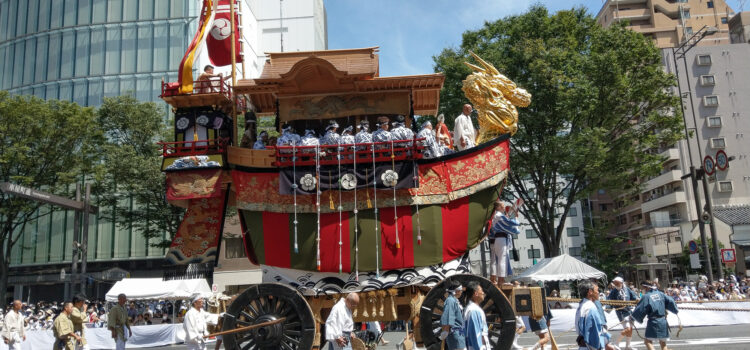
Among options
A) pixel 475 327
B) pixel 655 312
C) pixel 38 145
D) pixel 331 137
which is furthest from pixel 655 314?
pixel 38 145

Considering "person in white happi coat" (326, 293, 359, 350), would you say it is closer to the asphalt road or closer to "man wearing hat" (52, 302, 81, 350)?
the asphalt road

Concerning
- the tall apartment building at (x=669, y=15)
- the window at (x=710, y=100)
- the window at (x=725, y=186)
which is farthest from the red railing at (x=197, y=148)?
the tall apartment building at (x=669, y=15)

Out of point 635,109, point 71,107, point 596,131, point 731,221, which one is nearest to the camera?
point 596,131

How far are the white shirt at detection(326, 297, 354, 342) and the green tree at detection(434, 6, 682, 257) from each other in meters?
13.3

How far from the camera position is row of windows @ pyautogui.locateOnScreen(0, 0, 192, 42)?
133 ft

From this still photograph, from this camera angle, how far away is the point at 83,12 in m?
41.2

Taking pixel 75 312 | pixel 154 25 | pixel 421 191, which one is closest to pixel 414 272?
pixel 421 191

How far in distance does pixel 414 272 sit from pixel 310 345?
206 centimetres

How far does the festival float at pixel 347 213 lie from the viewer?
9391 millimetres

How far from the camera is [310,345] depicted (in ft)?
30.4

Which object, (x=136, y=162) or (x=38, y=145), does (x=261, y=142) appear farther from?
(x=38, y=145)

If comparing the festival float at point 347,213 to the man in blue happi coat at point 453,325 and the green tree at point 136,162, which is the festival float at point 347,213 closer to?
the man in blue happi coat at point 453,325

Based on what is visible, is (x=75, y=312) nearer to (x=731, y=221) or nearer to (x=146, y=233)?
(x=146, y=233)

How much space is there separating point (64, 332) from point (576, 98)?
16.6 metres
